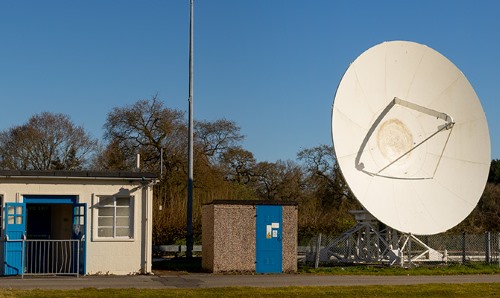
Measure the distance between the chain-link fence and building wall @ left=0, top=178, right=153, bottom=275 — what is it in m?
6.67

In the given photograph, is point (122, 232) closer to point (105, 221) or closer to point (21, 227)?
point (105, 221)

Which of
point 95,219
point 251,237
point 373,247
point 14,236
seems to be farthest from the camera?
point 373,247

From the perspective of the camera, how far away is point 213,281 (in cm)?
2312

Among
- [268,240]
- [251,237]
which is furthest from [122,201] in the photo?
[268,240]

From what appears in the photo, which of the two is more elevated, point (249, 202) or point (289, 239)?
point (249, 202)

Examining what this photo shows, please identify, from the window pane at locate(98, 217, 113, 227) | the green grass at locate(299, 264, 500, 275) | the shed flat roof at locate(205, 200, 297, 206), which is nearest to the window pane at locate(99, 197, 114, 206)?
the window pane at locate(98, 217, 113, 227)

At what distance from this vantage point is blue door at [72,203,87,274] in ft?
80.9

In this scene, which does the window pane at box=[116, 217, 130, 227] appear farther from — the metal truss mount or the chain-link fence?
the metal truss mount

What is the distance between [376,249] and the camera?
3044 centimetres

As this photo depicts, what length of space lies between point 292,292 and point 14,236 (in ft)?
31.2

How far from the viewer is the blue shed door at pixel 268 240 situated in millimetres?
26391

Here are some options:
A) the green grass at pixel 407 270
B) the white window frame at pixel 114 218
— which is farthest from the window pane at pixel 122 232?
the green grass at pixel 407 270

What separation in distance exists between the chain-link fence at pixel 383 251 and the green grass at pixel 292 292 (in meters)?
7.36

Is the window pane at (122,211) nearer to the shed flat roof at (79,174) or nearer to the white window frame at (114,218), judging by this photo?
the white window frame at (114,218)
